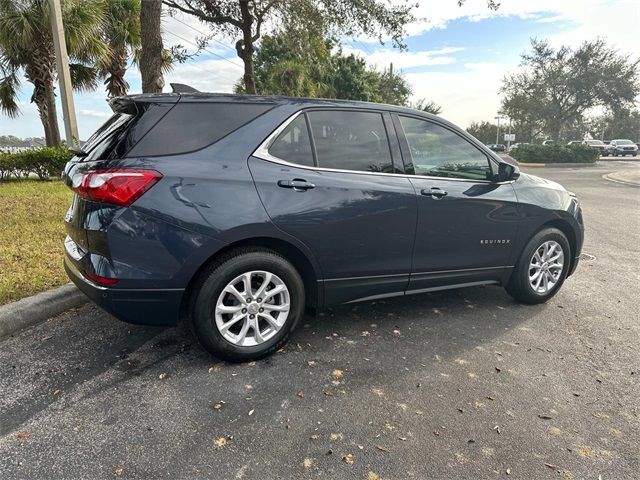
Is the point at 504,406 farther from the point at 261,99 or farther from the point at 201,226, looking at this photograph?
the point at 261,99

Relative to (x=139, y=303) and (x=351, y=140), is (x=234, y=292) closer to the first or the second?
(x=139, y=303)

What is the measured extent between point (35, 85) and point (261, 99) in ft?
44.4

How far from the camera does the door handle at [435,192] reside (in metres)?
3.63

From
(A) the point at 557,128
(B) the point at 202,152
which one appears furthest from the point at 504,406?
(A) the point at 557,128

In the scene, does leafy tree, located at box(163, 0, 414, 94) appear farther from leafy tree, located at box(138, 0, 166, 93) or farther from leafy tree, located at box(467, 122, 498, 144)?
leafy tree, located at box(467, 122, 498, 144)

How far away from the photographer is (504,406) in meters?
2.76

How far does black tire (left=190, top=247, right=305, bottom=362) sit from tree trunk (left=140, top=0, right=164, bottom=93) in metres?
4.99

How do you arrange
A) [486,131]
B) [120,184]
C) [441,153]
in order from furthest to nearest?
[486,131], [441,153], [120,184]

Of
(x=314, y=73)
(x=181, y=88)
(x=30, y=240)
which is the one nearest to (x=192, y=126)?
(x=181, y=88)

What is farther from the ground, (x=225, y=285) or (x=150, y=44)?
(x=150, y=44)

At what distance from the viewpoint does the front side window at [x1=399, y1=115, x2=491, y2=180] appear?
12.3 ft

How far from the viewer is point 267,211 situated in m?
3.02

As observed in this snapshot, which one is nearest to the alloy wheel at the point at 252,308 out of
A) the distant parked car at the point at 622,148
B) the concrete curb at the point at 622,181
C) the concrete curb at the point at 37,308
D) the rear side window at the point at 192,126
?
the rear side window at the point at 192,126

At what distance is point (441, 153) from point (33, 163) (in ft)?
35.7
